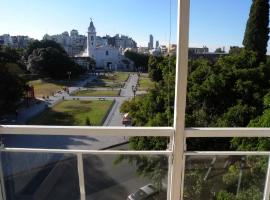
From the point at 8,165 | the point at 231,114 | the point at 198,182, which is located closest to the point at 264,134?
the point at 198,182

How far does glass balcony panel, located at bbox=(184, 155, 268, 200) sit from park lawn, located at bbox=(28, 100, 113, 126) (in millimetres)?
7026

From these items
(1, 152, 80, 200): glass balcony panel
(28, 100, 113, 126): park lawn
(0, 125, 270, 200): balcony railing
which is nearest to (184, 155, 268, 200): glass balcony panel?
(0, 125, 270, 200): balcony railing

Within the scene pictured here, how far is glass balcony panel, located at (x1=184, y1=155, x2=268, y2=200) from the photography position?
163cm

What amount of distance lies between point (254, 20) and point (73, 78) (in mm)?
6134

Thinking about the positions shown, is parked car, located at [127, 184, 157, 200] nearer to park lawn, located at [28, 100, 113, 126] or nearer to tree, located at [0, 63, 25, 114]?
tree, located at [0, 63, 25, 114]

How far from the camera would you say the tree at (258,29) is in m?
9.20

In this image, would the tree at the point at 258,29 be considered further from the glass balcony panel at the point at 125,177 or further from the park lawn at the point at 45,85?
the glass balcony panel at the point at 125,177

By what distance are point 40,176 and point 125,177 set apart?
468 mm

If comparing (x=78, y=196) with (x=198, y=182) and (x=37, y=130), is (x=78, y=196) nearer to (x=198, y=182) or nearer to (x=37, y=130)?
(x=37, y=130)

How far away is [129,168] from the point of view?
1.68 metres

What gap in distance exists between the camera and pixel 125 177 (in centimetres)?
170

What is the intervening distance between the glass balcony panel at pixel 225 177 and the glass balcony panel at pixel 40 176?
647 millimetres

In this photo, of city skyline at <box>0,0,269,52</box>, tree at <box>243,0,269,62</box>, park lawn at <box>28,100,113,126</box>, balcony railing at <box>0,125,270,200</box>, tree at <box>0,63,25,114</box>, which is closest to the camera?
balcony railing at <box>0,125,270,200</box>

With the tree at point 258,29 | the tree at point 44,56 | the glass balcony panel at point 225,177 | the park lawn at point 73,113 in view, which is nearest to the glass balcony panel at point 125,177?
the glass balcony panel at point 225,177
